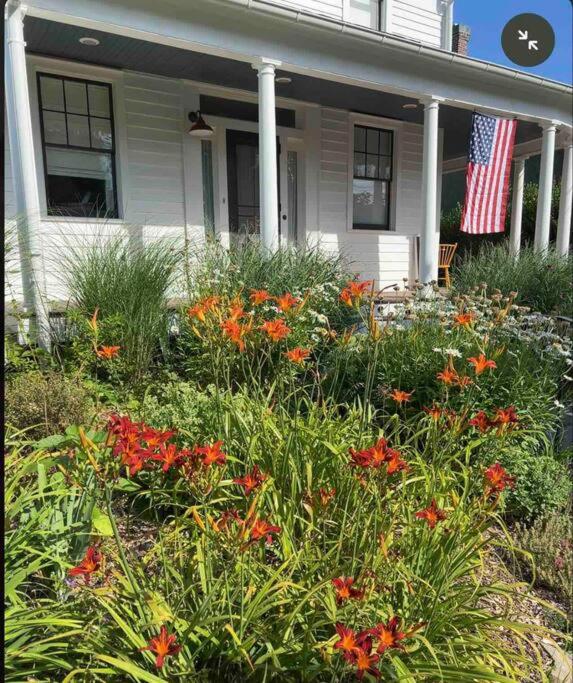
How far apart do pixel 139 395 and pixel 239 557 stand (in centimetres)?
262

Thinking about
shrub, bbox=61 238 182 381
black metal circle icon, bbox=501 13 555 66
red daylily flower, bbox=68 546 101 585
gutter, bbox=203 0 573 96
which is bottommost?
red daylily flower, bbox=68 546 101 585

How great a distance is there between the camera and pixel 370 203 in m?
9.33

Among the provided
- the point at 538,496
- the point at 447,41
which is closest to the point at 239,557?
the point at 538,496

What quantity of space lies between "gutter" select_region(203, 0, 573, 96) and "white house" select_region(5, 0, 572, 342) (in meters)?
0.02

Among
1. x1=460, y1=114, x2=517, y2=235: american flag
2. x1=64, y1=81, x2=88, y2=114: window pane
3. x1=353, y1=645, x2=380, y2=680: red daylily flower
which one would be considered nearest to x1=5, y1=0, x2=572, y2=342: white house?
x1=64, y1=81, x2=88, y2=114: window pane

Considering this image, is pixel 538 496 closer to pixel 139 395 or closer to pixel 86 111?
pixel 139 395

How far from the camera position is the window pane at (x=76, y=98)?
6.38 metres

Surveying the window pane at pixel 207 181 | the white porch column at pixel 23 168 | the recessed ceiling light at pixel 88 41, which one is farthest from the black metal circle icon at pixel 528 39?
the window pane at pixel 207 181

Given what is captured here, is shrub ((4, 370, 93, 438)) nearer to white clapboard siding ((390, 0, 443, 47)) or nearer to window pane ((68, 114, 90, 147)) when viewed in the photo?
window pane ((68, 114, 90, 147))

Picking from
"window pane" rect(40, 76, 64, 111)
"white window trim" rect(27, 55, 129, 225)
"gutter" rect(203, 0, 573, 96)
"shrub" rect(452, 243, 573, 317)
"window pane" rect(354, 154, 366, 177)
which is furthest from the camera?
"window pane" rect(354, 154, 366, 177)

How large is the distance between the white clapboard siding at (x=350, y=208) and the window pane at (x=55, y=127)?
12.6 ft

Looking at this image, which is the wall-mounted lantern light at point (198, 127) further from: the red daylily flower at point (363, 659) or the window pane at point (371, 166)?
the red daylily flower at point (363, 659)

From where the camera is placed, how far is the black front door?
786 centimetres

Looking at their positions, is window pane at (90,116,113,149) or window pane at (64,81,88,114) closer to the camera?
window pane at (64,81,88,114)
